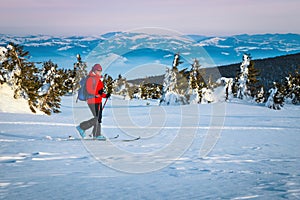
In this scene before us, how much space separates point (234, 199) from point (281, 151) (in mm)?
4823

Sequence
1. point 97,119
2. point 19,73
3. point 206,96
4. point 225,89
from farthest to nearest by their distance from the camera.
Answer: point 225,89, point 206,96, point 19,73, point 97,119

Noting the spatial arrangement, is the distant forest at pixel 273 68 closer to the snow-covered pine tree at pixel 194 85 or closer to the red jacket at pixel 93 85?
the snow-covered pine tree at pixel 194 85

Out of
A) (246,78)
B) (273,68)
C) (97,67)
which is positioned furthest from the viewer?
(273,68)

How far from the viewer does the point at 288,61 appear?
185 metres

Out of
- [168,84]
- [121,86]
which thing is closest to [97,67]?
[168,84]

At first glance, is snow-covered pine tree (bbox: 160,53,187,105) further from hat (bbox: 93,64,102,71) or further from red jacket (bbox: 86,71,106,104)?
hat (bbox: 93,64,102,71)

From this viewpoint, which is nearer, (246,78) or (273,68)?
(246,78)

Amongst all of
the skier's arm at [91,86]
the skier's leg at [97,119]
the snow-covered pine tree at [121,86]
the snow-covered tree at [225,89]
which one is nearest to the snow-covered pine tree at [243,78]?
the snow-covered tree at [225,89]

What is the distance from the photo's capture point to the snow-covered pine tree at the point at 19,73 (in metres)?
20.1

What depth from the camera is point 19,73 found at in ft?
68.0

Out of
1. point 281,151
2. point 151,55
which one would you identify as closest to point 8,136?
point 151,55

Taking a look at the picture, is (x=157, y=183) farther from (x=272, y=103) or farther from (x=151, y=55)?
(x=272, y=103)

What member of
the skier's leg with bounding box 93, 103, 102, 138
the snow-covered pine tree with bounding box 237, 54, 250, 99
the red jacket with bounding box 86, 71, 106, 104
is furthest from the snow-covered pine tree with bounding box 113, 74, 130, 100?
the red jacket with bounding box 86, 71, 106, 104

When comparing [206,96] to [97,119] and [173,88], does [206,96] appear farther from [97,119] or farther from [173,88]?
[97,119]
